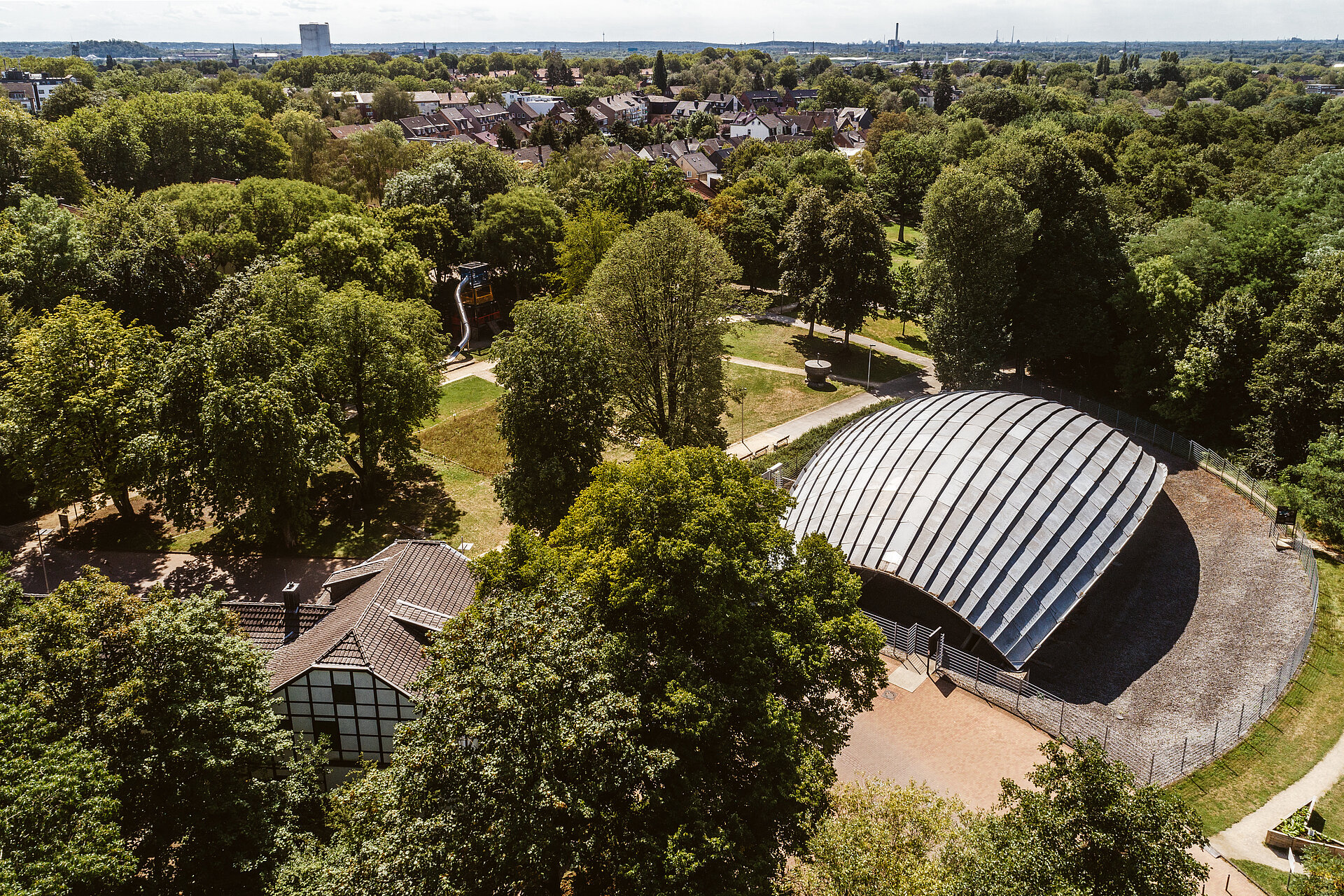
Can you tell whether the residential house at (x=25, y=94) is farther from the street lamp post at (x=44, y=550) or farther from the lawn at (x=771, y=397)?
the lawn at (x=771, y=397)

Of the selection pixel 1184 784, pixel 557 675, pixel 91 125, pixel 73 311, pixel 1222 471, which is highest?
pixel 91 125

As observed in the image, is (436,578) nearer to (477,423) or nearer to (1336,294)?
(477,423)

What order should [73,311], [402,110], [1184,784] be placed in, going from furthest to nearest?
[402,110] < [73,311] < [1184,784]

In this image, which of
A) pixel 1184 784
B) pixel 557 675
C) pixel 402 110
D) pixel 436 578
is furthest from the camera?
pixel 402 110

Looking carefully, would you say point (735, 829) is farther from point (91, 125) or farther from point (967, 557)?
point (91, 125)

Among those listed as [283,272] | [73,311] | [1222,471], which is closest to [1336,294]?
[1222,471]

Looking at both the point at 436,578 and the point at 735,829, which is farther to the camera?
the point at 436,578

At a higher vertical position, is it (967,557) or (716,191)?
(716,191)

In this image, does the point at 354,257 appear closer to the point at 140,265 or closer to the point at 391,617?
the point at 140,265
